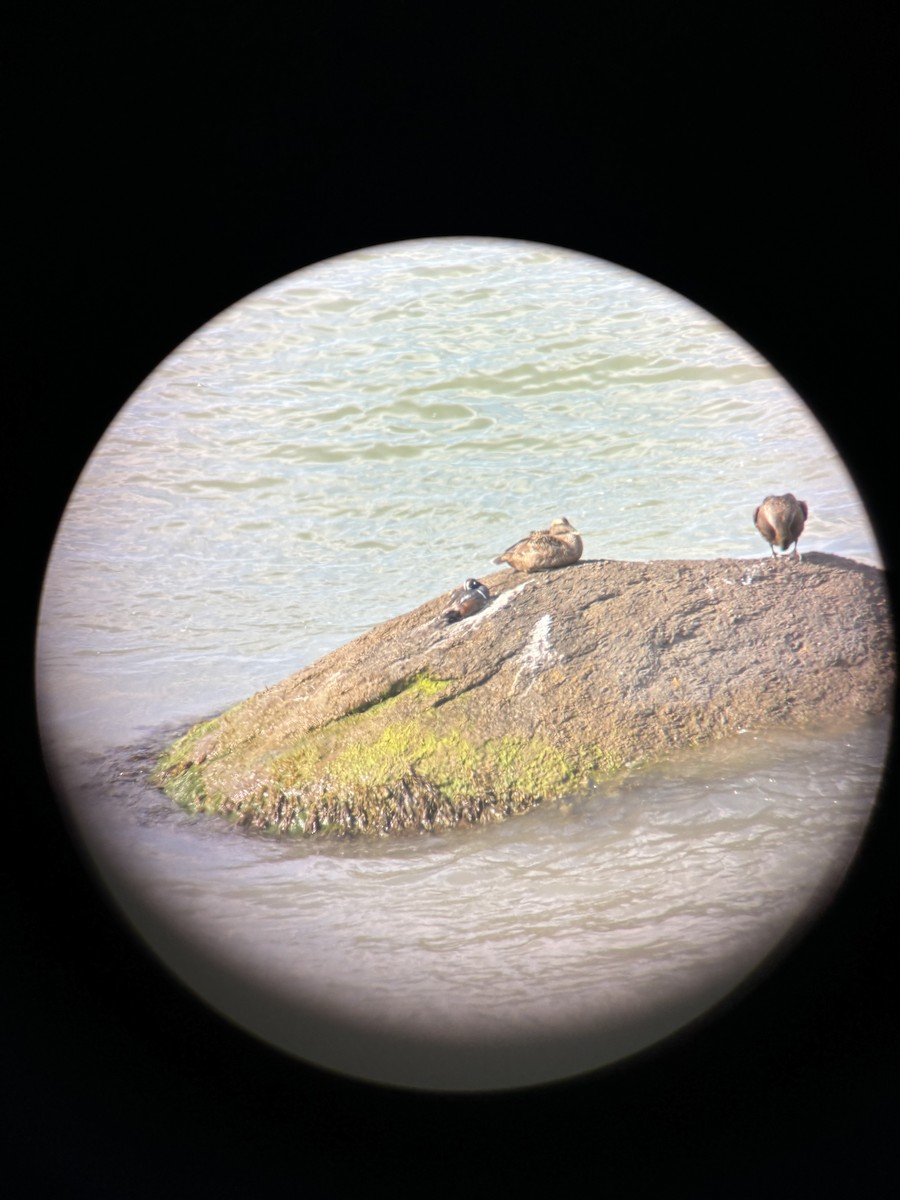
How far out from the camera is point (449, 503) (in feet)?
40.1

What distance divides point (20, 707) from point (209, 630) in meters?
6.43

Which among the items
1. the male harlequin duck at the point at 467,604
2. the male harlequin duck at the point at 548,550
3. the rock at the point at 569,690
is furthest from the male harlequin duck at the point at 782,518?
the male harlequin duck at the point at 467,604

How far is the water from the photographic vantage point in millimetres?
3604

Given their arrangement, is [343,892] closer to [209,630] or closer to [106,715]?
[106,715]

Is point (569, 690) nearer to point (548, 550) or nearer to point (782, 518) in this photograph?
point (548, 550)

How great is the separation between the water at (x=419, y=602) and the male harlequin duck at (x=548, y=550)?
122 centimetres

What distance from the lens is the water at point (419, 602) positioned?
3.60 metres

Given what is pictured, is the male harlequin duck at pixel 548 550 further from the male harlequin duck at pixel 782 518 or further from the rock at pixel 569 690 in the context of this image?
the male harlequin duck at pixel 782 518

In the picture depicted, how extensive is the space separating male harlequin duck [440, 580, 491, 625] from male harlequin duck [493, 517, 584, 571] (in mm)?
258

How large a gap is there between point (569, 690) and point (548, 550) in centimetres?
83

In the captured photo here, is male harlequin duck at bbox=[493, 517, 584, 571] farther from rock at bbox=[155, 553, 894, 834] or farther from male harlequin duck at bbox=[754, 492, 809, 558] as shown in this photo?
male harlequin duck at bbox=[754, 492, 809, 558]

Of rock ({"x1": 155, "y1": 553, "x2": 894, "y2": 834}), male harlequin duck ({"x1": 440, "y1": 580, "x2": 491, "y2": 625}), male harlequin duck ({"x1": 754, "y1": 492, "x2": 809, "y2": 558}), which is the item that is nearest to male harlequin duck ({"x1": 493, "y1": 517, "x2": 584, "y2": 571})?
rock ({"x1": 155, "y1": 553, "x2": 894, "y2": 834})

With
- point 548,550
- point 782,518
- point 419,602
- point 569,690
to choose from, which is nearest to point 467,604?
point 548,550

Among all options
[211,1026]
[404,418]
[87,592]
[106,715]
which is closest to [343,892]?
[211,1026]
